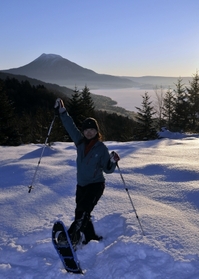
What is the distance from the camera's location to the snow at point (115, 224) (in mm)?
3322

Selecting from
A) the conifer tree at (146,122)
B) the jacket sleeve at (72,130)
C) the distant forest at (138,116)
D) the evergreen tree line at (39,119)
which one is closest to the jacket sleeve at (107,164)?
the jacket sleeve at (72,130)

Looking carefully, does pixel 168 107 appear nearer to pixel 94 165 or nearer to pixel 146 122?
pixel 146 122

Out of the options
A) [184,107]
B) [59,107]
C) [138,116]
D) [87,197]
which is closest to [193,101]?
[184,107]

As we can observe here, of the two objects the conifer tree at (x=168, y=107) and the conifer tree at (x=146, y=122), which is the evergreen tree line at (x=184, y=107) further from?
the conifer tree at (x=146, y=122)

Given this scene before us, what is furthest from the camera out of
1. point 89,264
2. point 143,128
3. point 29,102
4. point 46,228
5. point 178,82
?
point 29,102

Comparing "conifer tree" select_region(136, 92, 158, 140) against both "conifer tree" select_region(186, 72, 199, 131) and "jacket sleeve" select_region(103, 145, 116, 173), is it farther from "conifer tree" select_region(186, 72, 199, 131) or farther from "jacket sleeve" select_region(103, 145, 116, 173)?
"jacket sleeve" select_region(103, 145, 116, 173)

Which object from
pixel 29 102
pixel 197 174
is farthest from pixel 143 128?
pixel 29 102

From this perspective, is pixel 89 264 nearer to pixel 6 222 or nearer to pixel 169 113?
pixel 6 222

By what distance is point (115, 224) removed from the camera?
15.0 ft

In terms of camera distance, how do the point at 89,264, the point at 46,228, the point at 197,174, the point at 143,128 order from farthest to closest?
the point at 143,128
the point at 197,174
the point at 46,228
the point at 89,264

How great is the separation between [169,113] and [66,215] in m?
38.1

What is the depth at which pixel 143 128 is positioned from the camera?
3391 cm

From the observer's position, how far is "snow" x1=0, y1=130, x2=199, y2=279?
3322 millimetres

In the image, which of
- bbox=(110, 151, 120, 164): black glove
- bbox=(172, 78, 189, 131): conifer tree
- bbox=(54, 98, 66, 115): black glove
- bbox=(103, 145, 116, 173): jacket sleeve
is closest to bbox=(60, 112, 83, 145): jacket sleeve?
bbox=(54, 98, 66, 115): black glove
